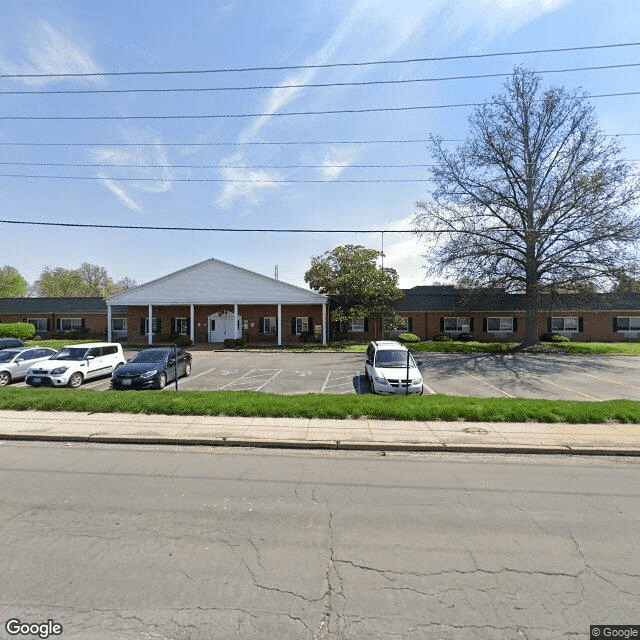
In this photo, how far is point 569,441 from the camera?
785 centimetres

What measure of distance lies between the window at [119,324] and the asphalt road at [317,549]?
32164 mm

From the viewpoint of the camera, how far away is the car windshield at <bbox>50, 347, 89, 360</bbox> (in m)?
15.0

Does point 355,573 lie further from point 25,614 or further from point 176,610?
point 25,614

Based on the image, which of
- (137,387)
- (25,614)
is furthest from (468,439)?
(137,387)

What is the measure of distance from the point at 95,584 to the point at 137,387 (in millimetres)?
10891

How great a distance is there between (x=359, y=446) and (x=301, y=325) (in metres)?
25.7

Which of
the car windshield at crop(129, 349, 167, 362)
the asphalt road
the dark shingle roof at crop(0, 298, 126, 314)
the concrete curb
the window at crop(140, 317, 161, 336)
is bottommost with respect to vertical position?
the concrete curb

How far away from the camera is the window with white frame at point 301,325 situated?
33.0 metres

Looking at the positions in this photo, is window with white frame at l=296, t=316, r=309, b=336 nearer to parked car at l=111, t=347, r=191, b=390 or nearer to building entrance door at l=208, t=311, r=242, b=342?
building entrance door at l=208, t=311, r=242, b=342

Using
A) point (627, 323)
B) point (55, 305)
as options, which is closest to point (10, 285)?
point (55, 305)

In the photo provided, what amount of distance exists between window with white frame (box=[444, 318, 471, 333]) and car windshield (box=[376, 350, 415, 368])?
2328cm

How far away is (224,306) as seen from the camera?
1304 inches

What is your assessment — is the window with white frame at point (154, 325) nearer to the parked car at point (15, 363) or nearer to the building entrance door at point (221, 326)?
the building entrance door at point (221, 326)

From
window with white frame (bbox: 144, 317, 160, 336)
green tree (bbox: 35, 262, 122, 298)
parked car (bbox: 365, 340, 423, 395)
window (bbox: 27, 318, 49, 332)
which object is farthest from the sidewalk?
green tree (bbox: 35, 262, 122, 298)
